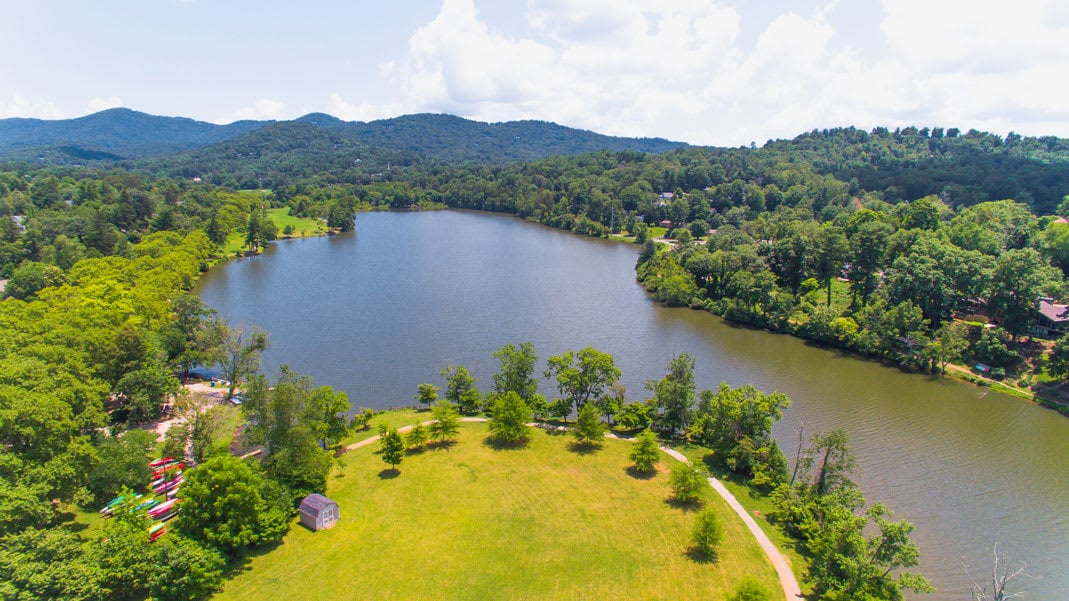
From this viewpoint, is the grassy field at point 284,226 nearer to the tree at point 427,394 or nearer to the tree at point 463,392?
the tree at point 427,394

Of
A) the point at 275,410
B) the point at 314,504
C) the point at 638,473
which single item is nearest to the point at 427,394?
the point at 275,410

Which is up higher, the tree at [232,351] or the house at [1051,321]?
the house at [1051,321]

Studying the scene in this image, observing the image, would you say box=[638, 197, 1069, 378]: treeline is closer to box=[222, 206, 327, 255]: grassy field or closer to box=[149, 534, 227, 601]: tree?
box=[149, 534, 227, 601]: tree

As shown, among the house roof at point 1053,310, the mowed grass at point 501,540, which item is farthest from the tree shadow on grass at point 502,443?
the house roof at point 1053,310

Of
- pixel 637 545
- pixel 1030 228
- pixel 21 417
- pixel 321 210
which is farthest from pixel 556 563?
pixel 321 210

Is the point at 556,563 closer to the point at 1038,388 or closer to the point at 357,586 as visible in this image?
the point at 357,586

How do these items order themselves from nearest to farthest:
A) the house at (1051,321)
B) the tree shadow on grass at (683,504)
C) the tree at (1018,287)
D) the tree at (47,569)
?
1. the tree at (47,569)
2. the tree shadow on grass at (683,504)
3. the tree at (1018,287)
4. the house at (1051,321)

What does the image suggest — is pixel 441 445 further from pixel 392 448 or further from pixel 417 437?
pixel 392 448
